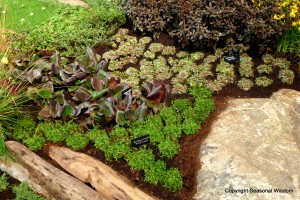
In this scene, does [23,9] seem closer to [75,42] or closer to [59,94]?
[75,42]

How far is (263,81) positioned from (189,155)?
167cm

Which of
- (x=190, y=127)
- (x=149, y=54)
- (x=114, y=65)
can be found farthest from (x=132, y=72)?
(x=190, y=127)

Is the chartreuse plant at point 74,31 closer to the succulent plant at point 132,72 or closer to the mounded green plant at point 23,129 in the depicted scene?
the succulent plant at point 132,72

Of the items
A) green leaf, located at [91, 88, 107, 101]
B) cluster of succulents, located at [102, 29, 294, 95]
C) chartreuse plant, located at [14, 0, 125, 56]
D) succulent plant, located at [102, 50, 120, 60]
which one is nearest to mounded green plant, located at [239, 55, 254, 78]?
cluster of succulents, located at [102, 29, 294, 95]

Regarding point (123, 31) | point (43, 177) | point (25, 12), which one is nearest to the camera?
point (43, 177)

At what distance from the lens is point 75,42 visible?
640 centimetres

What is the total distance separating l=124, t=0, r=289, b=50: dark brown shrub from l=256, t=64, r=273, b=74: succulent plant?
32 cm

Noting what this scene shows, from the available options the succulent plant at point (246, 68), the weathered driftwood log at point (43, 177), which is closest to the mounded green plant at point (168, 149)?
the weathered driftwood log at point (43, 177)

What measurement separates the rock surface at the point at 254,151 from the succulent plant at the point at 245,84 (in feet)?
0.96

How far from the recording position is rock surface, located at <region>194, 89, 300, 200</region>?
13.1 ft

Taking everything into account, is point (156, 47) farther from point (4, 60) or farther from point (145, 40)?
point (4, 60)

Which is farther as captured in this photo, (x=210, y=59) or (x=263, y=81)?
(x=210, y=59)

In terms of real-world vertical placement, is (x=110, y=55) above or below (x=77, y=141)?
above

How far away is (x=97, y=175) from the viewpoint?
4.18 metres
